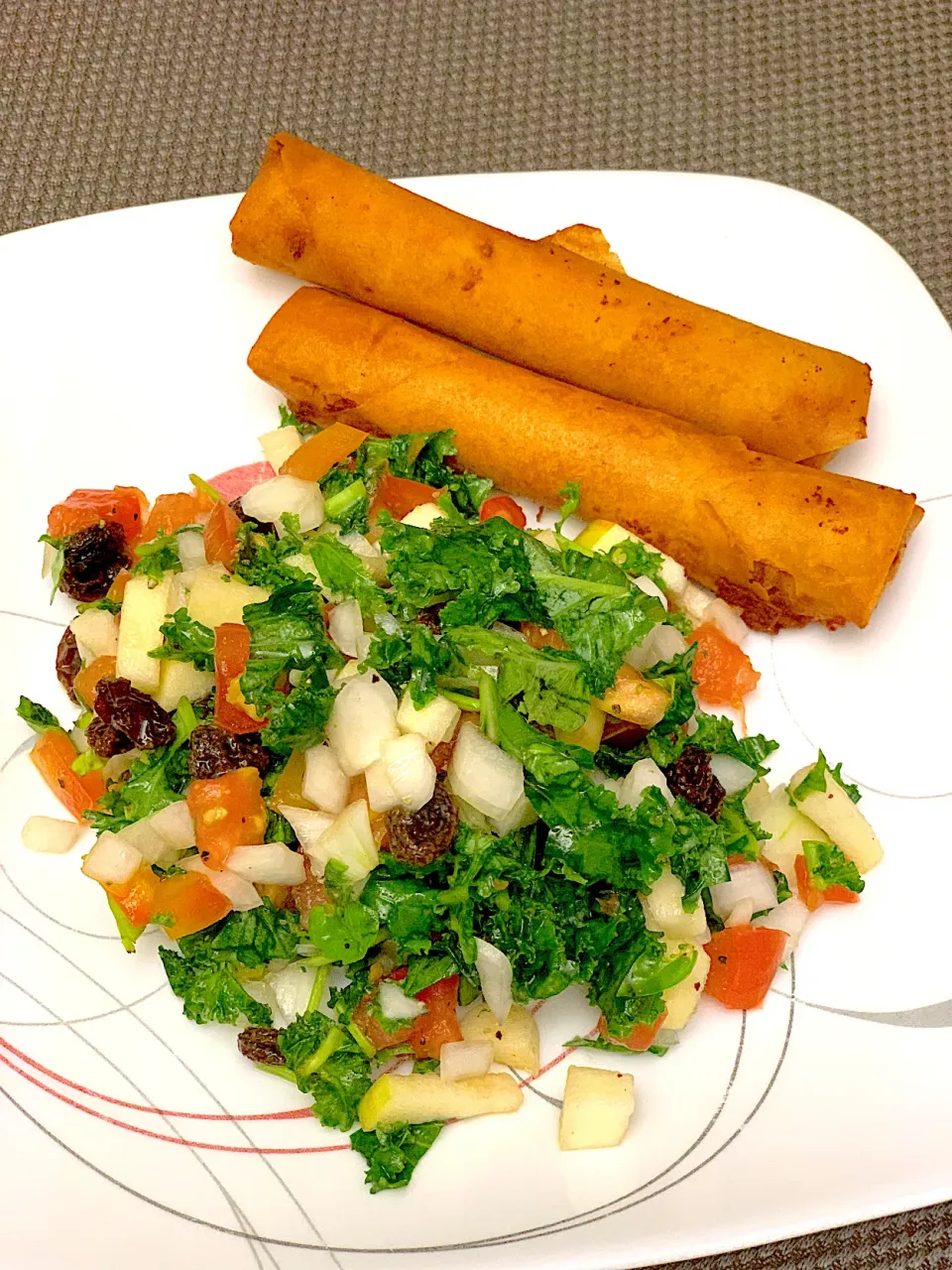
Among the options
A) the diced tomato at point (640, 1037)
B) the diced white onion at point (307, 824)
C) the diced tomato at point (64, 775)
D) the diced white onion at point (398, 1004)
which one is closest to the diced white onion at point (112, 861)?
the diced tomato at point (64, 775)

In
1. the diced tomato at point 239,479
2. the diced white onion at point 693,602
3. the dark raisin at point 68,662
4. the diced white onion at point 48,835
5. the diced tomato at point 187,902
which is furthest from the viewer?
the diced tomato at point 239,479

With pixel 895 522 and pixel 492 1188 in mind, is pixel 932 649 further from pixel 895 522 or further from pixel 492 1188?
pixel 492 1188

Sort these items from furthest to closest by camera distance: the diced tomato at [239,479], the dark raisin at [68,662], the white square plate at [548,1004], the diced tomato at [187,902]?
the diced tomato at [239,479] → the dark raisin at [68,662] → the diced tomato at [187,902] → the white square plate at [548,1004]

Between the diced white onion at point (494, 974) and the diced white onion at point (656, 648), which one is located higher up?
the diced white onion at point (656, 648)

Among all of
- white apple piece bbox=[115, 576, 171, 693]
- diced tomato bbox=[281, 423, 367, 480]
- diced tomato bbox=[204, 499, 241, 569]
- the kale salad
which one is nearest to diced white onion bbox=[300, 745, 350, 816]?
the kale salad

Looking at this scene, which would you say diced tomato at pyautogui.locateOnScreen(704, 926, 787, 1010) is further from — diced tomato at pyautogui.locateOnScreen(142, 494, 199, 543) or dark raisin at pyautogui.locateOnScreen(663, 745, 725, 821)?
diced tomato at pyautogui.locateOnScreen(142, 494, 199, 543)

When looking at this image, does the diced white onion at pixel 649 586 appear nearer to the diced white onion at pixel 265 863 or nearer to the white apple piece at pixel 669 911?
the white apple piece at pixel 669 911

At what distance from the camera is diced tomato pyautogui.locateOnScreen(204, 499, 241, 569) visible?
2602mm

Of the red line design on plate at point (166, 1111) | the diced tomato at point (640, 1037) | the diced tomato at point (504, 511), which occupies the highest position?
the diced tomato at point (504, 511)

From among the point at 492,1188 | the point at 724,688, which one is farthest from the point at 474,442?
the point at 492,1188

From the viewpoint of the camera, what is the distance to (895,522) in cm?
261

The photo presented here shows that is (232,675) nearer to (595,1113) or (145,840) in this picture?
(145,840)

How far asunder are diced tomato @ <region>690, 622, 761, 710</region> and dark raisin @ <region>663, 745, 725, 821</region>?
26 cm

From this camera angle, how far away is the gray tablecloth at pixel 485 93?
3797 mm
